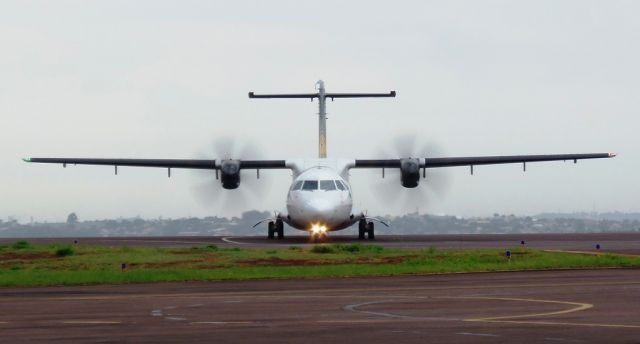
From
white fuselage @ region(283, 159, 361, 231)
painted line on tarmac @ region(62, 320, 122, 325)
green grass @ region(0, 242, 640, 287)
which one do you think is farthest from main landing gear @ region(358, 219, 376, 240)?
painted line on tarmac @ region(62, 320, 122, 325)

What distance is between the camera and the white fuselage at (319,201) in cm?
4728

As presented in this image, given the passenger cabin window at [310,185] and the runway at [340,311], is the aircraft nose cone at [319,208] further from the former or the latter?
the runway at [340,311]

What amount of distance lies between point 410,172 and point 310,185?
6.57 metres

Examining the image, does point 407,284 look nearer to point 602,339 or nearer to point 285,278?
point 285,278

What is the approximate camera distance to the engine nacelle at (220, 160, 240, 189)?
5291cm

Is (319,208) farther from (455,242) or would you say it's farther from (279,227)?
(279,227)

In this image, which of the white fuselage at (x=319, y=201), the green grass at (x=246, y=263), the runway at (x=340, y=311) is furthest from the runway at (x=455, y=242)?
the runway at (x=340, y=311)

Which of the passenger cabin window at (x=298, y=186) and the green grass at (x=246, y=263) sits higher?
the passenger cabin window at (x=298, y=186)

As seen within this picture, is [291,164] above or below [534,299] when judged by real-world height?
above

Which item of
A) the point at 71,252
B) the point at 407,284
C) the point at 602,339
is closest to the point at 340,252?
the point at 71,252

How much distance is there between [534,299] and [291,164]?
36.1 metres

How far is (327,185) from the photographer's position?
1890 inches

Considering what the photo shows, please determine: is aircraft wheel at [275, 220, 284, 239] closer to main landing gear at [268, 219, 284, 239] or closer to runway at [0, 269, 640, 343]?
main landing gear at [268, 219, 284, 239]

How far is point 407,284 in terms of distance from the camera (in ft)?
79.9
